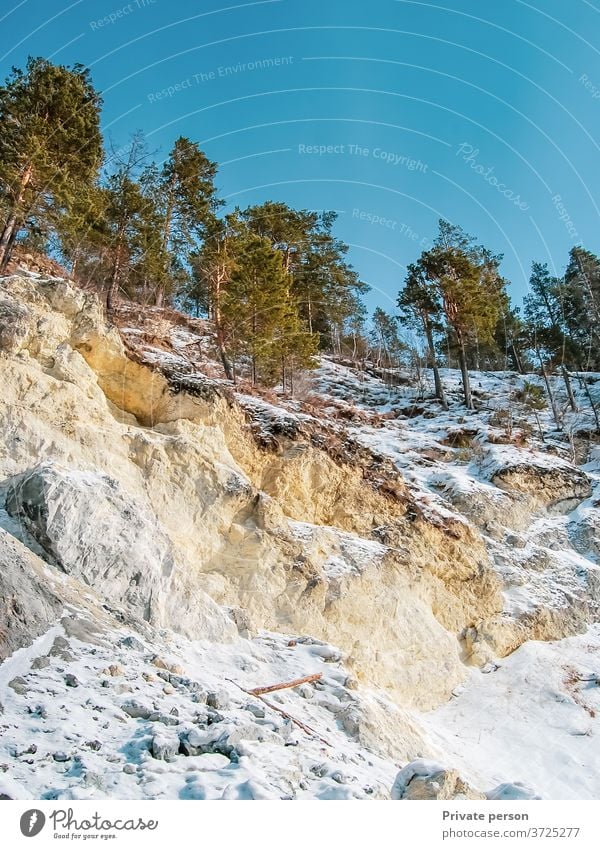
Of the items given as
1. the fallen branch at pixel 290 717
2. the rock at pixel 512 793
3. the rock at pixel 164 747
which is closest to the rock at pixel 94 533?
the fallen branch at pixel 290 717

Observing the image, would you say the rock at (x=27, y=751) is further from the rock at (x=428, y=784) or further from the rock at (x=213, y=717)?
the rock at (x=428, y=784)

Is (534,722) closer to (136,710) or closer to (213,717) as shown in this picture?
(213,717)

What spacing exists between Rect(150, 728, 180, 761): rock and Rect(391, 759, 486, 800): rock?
2545mm

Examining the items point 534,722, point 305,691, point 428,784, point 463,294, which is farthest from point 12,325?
point 463,294

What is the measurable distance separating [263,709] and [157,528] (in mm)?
4227

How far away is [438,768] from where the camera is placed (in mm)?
5656

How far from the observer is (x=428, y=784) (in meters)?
5.48

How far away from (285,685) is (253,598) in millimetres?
2724

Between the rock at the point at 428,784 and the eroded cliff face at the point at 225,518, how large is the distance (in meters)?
4.70

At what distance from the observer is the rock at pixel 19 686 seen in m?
5.21

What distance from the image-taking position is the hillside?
542 cm

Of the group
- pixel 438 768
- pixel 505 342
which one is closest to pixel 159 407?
pixel 438 768

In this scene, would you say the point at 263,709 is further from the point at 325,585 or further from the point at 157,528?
the point at 325,585

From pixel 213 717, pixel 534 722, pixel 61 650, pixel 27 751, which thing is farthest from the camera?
pixel 534 722
